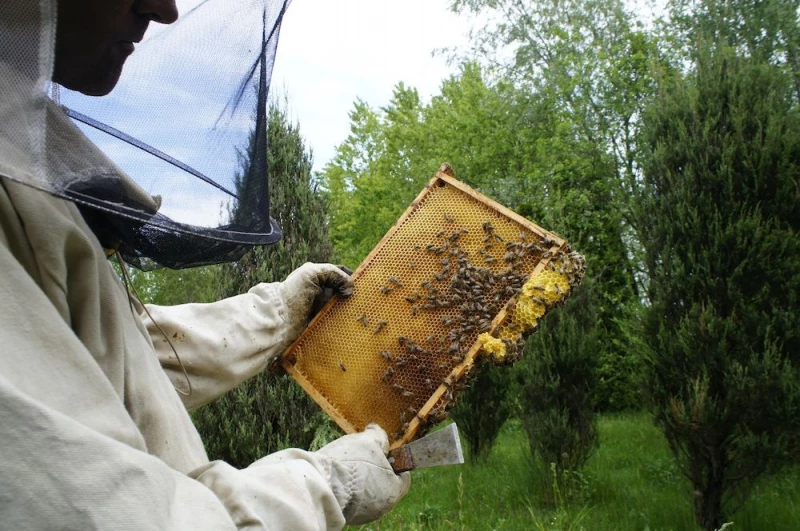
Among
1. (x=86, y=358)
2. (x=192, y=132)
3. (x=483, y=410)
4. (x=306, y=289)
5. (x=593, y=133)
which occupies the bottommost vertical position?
(x=483, y=410)

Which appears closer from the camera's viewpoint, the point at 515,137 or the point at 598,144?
the point at 598,144

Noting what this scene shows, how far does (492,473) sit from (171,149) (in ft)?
25.9

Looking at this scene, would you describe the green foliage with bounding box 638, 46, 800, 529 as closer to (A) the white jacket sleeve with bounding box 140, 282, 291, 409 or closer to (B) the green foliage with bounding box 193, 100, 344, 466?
(B) the green foliage with bounding box 193, 100, 344, 466

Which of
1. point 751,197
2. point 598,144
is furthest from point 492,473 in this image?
point 598,144

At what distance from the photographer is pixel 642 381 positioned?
262 inches

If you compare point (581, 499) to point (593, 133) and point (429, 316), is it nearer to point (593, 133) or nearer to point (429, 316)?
point (429, 316)

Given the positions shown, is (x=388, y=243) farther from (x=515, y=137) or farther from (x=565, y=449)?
(x=515, y=137)

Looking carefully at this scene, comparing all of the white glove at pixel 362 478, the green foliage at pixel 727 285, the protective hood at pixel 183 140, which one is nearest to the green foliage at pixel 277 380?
the green foliage at pixel 727 285

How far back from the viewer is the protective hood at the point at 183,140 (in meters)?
1.57

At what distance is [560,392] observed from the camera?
314 inches

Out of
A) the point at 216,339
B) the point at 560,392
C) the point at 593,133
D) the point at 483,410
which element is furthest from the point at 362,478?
the point at 593,133

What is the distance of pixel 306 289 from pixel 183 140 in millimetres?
1144

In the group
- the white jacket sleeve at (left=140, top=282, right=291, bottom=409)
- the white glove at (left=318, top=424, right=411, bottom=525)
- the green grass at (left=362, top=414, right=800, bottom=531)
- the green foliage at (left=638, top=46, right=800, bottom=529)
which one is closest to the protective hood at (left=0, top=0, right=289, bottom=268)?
the white jacket sleeve at (left=140, top=282, right=291, bottom=409)

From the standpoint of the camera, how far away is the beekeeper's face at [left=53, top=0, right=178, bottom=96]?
4.68ft
